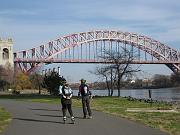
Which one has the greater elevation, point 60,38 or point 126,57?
point 60,38

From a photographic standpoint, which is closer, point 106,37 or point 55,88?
point 55,88

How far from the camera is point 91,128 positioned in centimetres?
1614

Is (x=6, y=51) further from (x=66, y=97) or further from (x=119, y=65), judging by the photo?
(x=66, y=97)

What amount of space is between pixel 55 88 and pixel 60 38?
73699 mm

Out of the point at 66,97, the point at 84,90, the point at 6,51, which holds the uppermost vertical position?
the point at 6,51

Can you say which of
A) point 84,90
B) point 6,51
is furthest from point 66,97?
point 6,51

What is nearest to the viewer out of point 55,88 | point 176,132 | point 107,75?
point 176,132

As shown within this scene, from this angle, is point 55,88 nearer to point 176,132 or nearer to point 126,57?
point 126,57

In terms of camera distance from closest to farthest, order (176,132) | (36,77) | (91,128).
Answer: (176,132)
(91,128)
(36,77)

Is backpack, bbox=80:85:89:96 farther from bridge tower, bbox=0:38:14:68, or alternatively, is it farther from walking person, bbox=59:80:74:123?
bridge tower, bbox=0:38:14:68

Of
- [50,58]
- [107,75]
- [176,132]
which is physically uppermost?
[50,58]

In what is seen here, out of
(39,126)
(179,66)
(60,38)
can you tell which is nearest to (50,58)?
(60,38)

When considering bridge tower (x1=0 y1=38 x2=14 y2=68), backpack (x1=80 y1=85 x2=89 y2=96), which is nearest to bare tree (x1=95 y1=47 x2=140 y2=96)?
backpack (x1=80 y1=85 x2=89 y2=96)

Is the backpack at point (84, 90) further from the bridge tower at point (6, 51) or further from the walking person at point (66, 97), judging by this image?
the bridge tower at point (6, 51)
